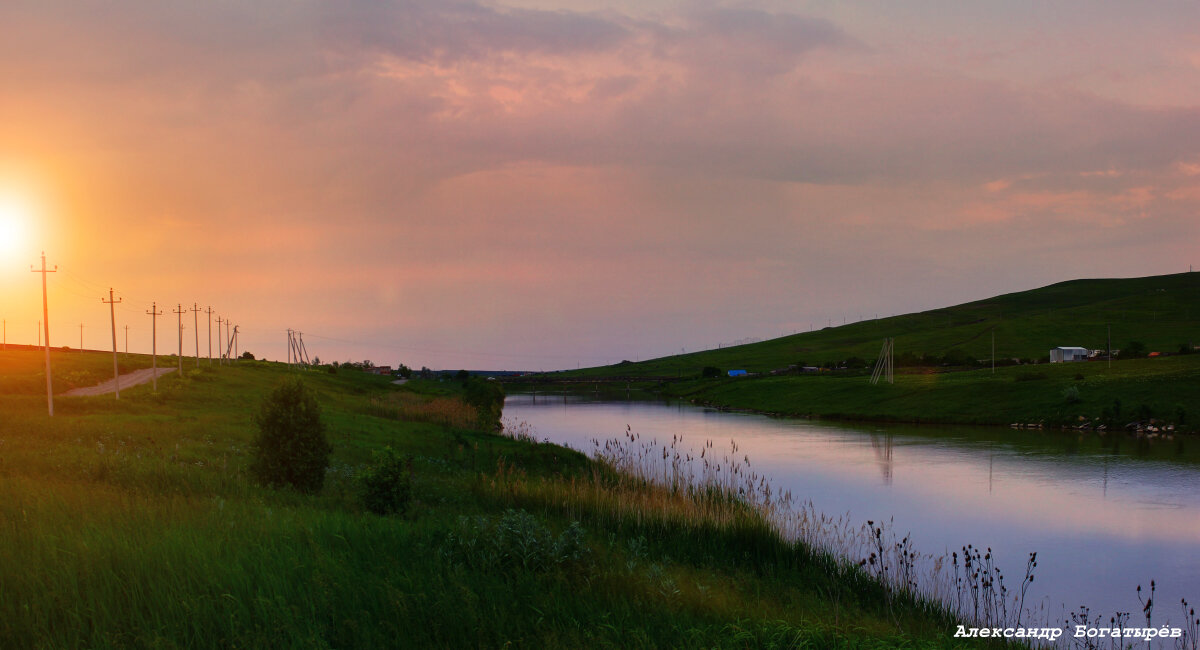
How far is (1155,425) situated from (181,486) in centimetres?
6245

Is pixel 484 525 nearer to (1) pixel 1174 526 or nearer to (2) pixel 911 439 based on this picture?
(1) pixel 1174 526

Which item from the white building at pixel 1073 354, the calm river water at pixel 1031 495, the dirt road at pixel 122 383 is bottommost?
the calm river water at pixel 1031 495

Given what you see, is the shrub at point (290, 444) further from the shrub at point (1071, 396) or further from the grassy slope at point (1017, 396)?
the shrub at point (1071, 396)

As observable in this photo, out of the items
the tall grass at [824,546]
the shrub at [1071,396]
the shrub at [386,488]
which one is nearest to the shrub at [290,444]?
the shrub at [386,488]

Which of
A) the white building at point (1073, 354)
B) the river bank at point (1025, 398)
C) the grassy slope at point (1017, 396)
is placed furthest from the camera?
the white building at point (1073, 354)

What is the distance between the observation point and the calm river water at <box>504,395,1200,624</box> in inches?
773

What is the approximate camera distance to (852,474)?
38.8 m

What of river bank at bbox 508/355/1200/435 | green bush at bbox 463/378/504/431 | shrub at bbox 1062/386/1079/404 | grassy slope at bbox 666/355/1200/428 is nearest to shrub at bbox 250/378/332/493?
green bush at bbox 463/378/504/431

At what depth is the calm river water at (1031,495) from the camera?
1964 centimetres

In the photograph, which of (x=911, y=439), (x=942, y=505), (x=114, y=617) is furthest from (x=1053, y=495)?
(x=114, y=617)

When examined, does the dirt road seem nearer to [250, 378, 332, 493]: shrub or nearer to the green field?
[250, 378, 332, 493]: shrub

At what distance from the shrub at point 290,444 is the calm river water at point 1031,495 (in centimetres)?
1666

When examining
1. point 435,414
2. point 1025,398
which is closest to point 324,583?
point 435,414

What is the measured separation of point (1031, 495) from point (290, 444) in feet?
96.2
